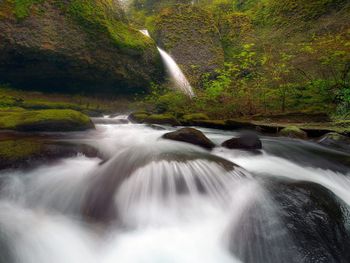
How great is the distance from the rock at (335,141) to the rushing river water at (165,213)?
282 cm

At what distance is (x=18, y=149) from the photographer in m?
4.57

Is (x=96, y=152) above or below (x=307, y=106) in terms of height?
below

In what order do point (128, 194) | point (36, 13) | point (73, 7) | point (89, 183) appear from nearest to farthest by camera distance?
1. point (128, 194)
2. point (89, 183)
3. point (36, 13)
4. point (73, 7)

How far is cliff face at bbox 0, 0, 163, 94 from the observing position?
10891 mm

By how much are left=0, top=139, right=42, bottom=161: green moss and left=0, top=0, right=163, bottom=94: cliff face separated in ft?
23.8

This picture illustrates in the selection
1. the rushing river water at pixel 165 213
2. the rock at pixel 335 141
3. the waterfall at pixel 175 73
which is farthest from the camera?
the waterfall at pixel 175 73

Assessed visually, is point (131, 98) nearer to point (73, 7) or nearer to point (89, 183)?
point (73, 7)

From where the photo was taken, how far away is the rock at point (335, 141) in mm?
7461

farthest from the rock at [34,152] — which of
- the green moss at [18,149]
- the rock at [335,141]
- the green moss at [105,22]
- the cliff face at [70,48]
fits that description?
the green moss at [105,22]

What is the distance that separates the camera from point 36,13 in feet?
37.4

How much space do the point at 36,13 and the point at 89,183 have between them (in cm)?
962

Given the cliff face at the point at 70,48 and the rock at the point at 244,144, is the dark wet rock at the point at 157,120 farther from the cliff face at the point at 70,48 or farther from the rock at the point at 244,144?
the rock at the point at 244,144

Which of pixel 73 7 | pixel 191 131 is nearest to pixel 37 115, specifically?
pixel 191 131

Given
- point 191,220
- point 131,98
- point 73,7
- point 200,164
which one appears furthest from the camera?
point 131,98
